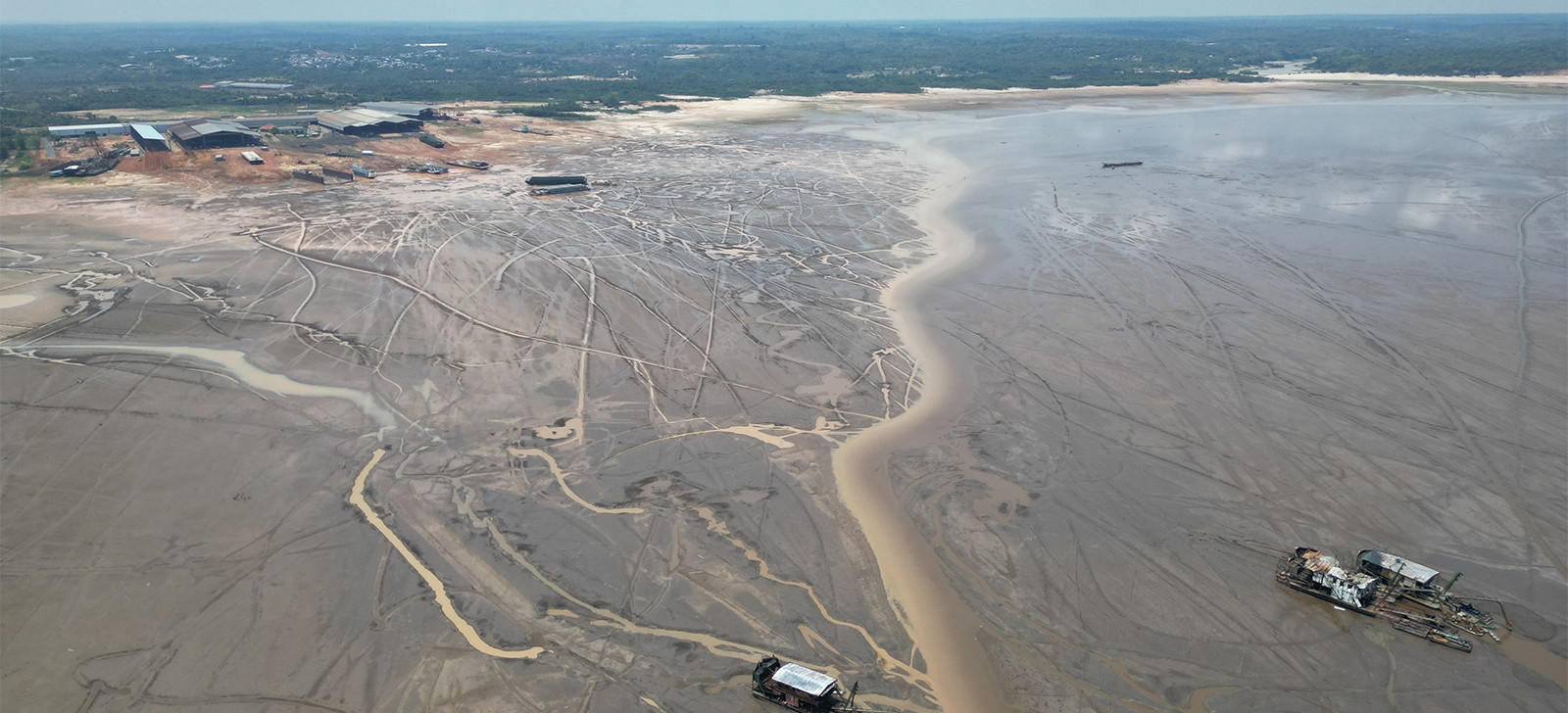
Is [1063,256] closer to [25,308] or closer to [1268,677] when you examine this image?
[1268,677]

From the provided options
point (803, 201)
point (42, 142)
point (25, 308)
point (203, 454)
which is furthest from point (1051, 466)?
point (42, 142)

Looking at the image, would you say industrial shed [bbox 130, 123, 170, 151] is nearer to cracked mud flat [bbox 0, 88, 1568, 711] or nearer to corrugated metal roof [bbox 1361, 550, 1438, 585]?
cracked mud flat [bbox 0, 88, 1568, 711]

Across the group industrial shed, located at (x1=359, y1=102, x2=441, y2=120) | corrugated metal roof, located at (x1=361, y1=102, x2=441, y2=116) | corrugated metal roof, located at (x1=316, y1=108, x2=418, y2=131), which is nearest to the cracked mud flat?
corrugated metal roof, located at (x1=316, y1=108, x2=418, y2=131)

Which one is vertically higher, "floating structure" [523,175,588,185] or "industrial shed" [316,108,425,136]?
"industrial shed" [316,108,425,136]

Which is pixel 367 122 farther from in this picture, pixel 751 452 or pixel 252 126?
pixel 751 452

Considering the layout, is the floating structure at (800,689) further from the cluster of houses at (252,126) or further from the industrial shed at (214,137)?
the industrial shed at (214,137)
